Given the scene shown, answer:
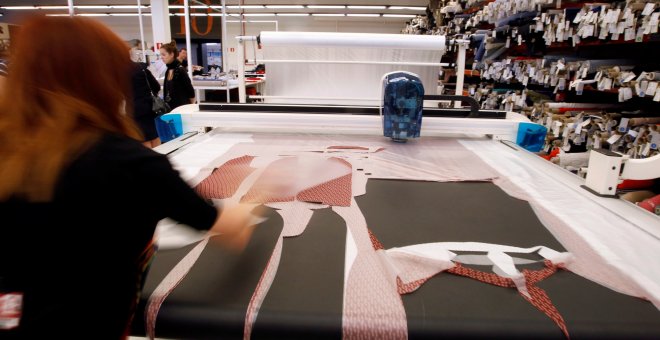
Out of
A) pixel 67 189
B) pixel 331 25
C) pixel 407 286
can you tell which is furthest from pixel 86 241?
pixel 331 25

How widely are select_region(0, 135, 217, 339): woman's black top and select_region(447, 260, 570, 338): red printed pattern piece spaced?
579mm

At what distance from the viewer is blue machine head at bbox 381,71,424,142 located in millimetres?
1920

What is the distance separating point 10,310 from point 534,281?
36.7 inches

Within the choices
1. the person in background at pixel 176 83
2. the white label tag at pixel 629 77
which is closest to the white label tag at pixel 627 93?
the white label tag at pixel 629 77

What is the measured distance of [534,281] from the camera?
0.81 metres

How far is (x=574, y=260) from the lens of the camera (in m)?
0.89

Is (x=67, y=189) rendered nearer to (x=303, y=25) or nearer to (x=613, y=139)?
(x=613, y=139)

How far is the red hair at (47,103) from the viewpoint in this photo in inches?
25.2

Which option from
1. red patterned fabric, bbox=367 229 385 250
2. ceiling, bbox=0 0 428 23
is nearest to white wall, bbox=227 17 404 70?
ceiling, bbox=0 0 428 23

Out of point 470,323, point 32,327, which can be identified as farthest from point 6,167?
point 470,323

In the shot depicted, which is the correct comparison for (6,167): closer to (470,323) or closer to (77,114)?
(77,114)

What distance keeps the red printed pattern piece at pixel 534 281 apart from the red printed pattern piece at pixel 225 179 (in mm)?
723

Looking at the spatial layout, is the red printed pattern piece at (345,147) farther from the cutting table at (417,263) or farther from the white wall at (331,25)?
the white wall at (331,25)

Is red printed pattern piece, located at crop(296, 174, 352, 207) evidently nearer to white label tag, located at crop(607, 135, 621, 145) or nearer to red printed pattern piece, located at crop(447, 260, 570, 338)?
red printed pattern piece, located at crop(447, 260, 570, 338)
